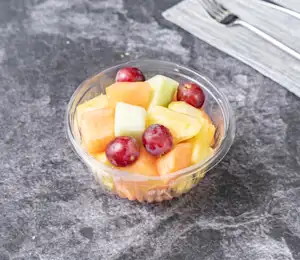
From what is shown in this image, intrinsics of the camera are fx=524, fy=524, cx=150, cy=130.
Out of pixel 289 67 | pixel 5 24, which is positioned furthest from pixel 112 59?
pixel 289 67

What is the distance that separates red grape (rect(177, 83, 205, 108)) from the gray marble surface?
186 mm

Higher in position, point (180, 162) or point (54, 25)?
point (180, 162)

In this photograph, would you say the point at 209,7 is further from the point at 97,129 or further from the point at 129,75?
the point at 97,129

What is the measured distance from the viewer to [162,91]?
4.04 ft

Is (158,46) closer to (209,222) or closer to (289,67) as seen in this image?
(289,67)

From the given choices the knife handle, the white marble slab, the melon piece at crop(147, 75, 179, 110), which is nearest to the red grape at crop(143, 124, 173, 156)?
the melon piece at crop(147, 75, 179, 110)

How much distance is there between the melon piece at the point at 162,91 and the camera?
48.1 inches

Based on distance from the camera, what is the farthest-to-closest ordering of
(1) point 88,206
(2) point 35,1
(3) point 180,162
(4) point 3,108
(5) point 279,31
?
(2) point 35,1 < (5) point 279,31 < (4) point 3,108 < (1) point 88,206 < (3) point 180,162

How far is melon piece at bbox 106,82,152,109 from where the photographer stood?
1.20 meters

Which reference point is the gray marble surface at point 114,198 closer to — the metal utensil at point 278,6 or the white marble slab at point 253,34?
the white marble slab at point 253,34

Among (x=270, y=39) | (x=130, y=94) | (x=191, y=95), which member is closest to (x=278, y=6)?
(x=270, y=39)

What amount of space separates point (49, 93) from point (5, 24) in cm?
42

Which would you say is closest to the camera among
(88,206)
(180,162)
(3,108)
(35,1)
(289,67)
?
(180,162)

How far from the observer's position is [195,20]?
70.5 inches
